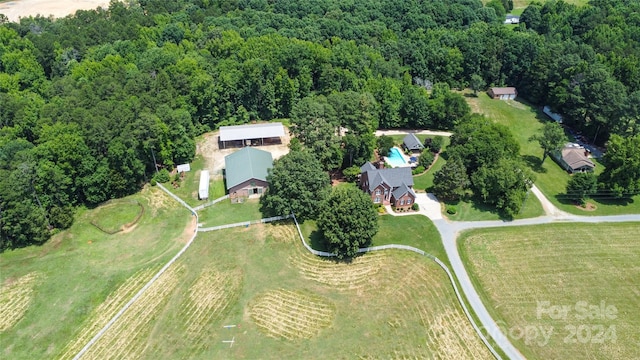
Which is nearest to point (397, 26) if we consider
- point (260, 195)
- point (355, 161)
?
point (355, 161)

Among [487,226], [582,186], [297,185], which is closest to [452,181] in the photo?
[487,226]

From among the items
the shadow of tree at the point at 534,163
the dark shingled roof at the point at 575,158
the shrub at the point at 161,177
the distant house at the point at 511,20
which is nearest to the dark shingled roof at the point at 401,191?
the shadow of tree at the point at 534,163

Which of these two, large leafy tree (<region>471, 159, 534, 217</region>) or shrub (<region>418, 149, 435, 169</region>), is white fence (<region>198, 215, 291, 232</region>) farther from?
large leafy tree (<region>471, 159, 534, 217</region>)

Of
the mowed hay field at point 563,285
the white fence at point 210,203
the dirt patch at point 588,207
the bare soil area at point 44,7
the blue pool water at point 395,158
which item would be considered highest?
the bare soil area at point 44,7

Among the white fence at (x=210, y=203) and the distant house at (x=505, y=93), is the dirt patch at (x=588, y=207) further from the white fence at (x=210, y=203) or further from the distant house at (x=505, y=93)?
the white fence at (x=210, y=203)

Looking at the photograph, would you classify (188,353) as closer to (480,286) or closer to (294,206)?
(294,206)

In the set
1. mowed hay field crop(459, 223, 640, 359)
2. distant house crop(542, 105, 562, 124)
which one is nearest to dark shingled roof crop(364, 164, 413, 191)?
mowed hay field crop(459, 223, 640, 359)
